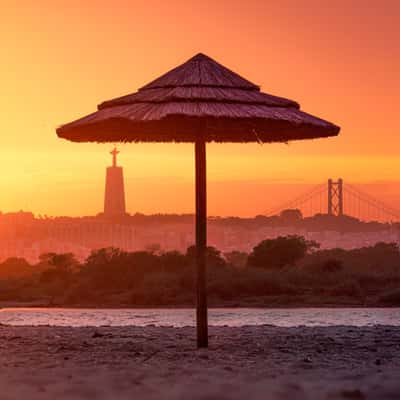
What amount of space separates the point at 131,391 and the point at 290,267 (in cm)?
2125

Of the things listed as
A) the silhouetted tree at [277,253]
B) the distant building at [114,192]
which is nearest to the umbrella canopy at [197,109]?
the silhouetted tree at [277,253]

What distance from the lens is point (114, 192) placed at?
8275 cm

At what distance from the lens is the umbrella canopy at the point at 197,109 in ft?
29.9

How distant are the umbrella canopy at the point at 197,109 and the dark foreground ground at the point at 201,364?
2244 mm

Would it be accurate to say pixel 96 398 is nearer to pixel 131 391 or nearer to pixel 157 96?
pixel 131 391

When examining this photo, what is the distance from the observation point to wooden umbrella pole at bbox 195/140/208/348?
9.88 metres

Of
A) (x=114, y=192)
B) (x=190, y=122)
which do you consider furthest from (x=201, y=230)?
(x=114, y=192)

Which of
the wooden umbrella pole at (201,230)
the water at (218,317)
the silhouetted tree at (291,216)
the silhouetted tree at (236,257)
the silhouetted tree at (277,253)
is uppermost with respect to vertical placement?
the silhouetted tree at (291,216)

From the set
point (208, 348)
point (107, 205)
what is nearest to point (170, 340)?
point (208, 348)

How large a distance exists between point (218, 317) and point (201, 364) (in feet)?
36.5

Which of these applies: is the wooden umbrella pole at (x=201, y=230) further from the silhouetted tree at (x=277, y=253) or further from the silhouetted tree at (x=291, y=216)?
the silhouetted tree at (x=291, y=216)

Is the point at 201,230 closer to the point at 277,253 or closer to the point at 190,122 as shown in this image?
the point at 190,122

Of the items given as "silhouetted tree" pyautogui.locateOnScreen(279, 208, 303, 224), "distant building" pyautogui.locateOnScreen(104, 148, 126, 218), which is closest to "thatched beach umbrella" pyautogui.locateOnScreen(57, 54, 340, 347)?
"silhouetted tree" pyautogui.locateOnScreen(279, 208, 303, 224)

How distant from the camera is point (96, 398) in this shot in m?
7.02
